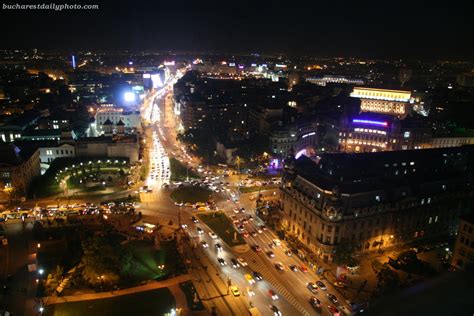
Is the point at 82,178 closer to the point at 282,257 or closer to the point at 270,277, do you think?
the point at 282,257

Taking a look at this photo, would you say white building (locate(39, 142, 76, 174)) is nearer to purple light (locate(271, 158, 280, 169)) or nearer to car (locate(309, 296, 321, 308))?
purple light (locate(271, 158, 280, 169))

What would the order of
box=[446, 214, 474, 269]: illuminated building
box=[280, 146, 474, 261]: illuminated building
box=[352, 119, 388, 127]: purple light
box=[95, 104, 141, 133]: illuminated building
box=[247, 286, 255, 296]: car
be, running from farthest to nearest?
box=[95, 104, 141, 133]: illuminated building, box=[352, 119, 388, 127]: purple light, box=[280, 146, 474, 261]: illuminated building, box=[446, 214, 474, 269]: illuminated building, box=[247, 286, 255, 296]: car

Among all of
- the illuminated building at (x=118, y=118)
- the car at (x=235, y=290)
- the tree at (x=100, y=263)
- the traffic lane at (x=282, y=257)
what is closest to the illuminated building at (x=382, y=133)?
the traffic lane at (x=282, y=257)

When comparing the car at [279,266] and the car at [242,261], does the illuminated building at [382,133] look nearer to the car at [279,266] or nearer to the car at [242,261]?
the car at [279,266]

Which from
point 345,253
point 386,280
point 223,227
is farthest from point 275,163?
point 386,280

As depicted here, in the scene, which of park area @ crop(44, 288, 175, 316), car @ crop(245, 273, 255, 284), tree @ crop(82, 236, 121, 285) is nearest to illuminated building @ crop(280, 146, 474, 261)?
car @ crop(245, 273, 255, 284)

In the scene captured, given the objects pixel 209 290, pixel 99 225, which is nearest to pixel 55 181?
pixel 99 225
